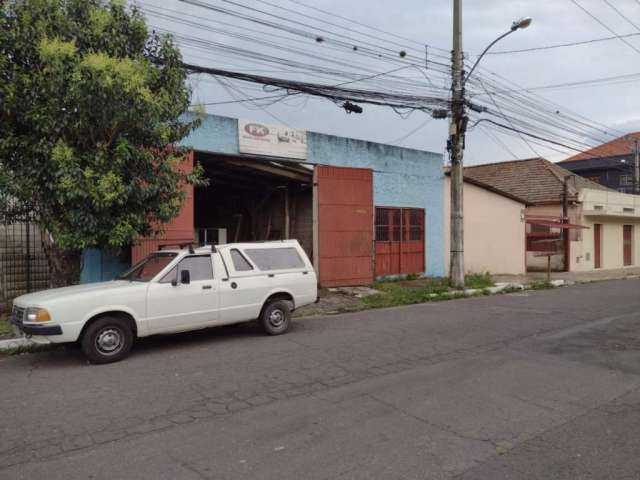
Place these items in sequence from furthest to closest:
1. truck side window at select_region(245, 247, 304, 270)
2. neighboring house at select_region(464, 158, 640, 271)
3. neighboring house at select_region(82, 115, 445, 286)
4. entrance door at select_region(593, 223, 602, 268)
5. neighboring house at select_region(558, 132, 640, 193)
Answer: neighboring house at select_region(558, 132, 640, 193) → entrance door at select_region(593, 223, 602, 268) → neighboring house at select_region(464, 158, 640, 271) → neighboring house at select_region(82, 115, 445, 286) → truck side window at select_region(245, 247, 304, 270)

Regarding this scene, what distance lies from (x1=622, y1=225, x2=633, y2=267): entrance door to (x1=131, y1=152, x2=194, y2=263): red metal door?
28.4 m

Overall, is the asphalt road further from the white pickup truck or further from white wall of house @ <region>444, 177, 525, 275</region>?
white wall of house @ <region>444, 177, 525, 275</region>

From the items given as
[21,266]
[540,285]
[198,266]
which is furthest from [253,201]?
[540,285]

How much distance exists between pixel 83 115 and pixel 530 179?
25.6m

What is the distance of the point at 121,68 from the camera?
302 inches

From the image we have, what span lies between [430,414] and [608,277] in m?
21.7

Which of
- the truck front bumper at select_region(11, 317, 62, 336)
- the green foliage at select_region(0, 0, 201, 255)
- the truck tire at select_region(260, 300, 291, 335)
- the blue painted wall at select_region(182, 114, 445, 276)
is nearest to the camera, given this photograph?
the truck front bumper at select_region(11, 317, 62, 336)

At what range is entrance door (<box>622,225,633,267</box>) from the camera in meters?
31.3

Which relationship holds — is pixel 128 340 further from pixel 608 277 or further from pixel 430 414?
pixel 608 277

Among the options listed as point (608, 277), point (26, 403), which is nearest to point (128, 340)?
point (26, 403)

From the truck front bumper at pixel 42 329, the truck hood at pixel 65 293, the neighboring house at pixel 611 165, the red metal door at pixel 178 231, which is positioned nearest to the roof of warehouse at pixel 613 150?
the neighboring house at pixel 611 165

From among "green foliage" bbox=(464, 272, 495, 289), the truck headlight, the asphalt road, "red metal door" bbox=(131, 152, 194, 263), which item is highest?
"red metal door" bbox=(131, 152, 194, 263)

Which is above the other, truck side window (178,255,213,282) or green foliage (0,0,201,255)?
green foliage (0,0,201,255)

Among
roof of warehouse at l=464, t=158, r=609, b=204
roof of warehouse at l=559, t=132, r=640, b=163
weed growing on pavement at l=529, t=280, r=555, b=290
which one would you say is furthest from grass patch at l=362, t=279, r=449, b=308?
roof of warehouse at l=559, t=132, r=640, b=163
